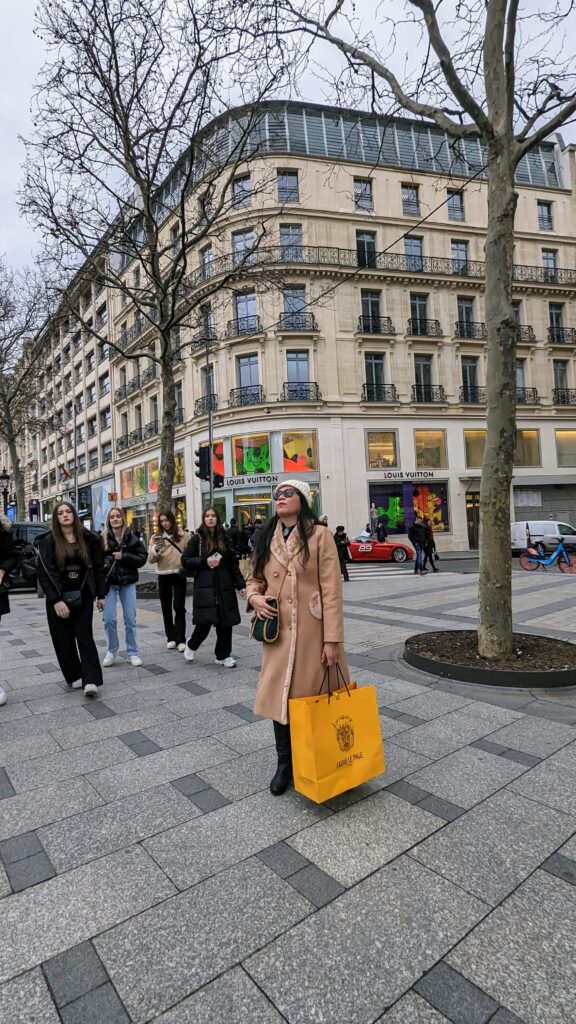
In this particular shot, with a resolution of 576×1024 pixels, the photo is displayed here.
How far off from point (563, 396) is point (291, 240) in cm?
1741

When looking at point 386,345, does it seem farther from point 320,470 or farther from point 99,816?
point 99,816

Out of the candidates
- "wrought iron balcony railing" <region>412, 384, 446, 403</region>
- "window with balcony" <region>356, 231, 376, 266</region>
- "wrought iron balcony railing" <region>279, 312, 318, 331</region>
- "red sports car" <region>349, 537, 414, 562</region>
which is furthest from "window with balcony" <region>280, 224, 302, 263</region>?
"red sports car" <region>349, 537, 414, 562</region>

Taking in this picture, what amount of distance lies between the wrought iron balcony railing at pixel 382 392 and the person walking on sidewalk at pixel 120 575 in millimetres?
21987

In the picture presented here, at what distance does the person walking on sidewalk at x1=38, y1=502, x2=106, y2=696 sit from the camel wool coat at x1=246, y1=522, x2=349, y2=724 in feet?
8.75

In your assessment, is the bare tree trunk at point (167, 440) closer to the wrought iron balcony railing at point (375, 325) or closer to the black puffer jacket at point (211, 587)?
the black puffer jacket at point (211, 587)

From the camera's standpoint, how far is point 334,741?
2709 mm

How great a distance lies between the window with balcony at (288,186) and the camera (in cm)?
2573

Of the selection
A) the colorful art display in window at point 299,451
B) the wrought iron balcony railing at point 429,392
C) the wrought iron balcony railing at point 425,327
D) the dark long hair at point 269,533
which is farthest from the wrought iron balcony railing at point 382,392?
the dark long hair at point 269,533

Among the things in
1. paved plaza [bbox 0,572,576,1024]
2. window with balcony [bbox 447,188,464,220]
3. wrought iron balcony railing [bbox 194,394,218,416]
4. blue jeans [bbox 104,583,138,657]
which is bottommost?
paved plaza [bbox 0,572,576,1024]

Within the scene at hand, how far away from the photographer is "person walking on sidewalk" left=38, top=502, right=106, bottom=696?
195 inches

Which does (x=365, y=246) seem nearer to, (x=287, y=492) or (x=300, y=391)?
(x=300, y=391)

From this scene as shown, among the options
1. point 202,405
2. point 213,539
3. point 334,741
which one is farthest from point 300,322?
point 334,741

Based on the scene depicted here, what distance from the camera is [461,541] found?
26.9m

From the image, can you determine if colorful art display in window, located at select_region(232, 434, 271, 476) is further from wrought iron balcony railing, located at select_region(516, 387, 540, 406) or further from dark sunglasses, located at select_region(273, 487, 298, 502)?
dark sunglasses, located at select_region(273, 487, 298, 502)
